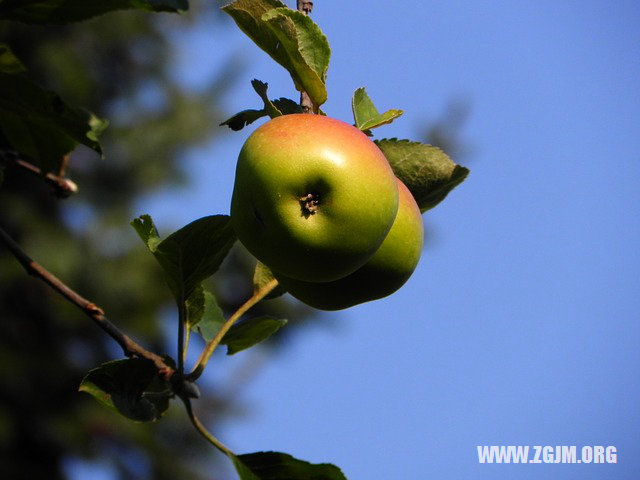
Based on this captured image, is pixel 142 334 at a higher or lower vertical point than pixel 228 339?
higher

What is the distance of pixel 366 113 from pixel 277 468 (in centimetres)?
44

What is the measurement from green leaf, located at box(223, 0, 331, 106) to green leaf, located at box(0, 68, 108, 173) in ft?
0.65

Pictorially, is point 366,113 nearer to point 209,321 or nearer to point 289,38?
point 289,38

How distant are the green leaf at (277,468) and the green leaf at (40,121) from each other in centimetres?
40

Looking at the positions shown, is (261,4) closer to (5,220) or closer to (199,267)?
(199,267)

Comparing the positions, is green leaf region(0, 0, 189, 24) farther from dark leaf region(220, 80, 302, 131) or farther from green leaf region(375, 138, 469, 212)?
green leaf region(375, 138, 469, 212)

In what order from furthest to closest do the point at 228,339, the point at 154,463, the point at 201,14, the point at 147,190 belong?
the point at 201,14 < the point at 147,190 < the point at 154,463 < the point at 228,339

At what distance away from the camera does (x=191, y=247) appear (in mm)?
898

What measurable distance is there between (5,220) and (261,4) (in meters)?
4.88

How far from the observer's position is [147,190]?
575 cm

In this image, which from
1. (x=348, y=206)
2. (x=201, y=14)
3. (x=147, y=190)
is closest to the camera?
(x=348, y=206)

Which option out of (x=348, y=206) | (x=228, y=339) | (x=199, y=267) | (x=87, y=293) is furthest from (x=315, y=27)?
(x=87, y=293)

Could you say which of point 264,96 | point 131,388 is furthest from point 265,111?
point 131,388

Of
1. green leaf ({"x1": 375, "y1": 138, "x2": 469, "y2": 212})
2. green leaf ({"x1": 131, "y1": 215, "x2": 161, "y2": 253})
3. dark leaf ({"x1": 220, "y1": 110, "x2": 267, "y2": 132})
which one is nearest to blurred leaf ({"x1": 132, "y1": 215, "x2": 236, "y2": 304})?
green leaf ({"x1": 131, "y1": 215, "x2": 161, "y2": 253})
